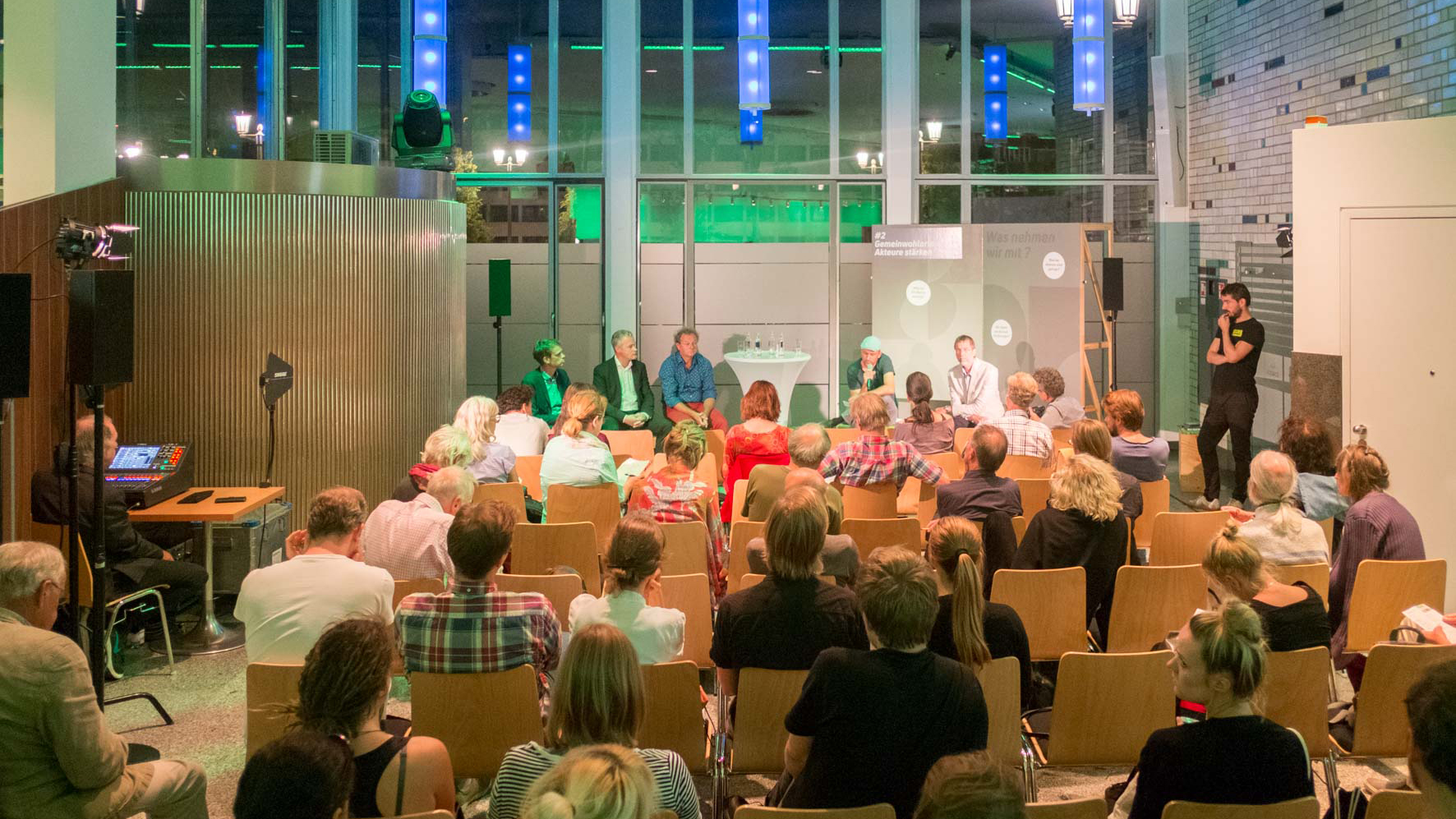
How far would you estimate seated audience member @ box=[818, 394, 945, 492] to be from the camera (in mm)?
6418

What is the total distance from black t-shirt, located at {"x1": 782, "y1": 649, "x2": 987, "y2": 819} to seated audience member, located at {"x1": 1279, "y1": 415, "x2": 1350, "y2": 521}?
131 inches

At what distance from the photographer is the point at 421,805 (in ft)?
9.32

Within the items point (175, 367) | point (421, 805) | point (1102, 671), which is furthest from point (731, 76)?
point (421, 805)

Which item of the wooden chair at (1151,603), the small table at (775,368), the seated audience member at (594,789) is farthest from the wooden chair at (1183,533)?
the small table at (775,368)

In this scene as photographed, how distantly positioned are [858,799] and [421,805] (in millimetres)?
1039

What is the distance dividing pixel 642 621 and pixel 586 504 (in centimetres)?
247

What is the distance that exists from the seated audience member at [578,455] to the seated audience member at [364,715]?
136 inches

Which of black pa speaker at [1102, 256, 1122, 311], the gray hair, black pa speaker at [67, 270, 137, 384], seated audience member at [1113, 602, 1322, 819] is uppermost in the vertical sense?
black pa speaker at [1102, 256, 1122, 311]

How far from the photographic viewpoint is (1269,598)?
4.01 metres

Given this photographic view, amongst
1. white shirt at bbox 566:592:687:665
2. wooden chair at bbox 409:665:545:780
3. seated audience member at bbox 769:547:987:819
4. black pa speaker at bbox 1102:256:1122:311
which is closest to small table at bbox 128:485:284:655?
wooden chair at bbox 409:665:545:780

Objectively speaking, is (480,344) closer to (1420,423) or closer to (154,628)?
(154,628)

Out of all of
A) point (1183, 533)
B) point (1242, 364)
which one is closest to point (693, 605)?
point (1183, 533)

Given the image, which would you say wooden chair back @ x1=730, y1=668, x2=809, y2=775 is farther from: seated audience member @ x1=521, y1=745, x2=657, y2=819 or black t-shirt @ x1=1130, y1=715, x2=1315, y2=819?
seated audience member @ x1=521, y1=745, x2=657, y2=819

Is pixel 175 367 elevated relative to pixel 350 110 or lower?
lower
